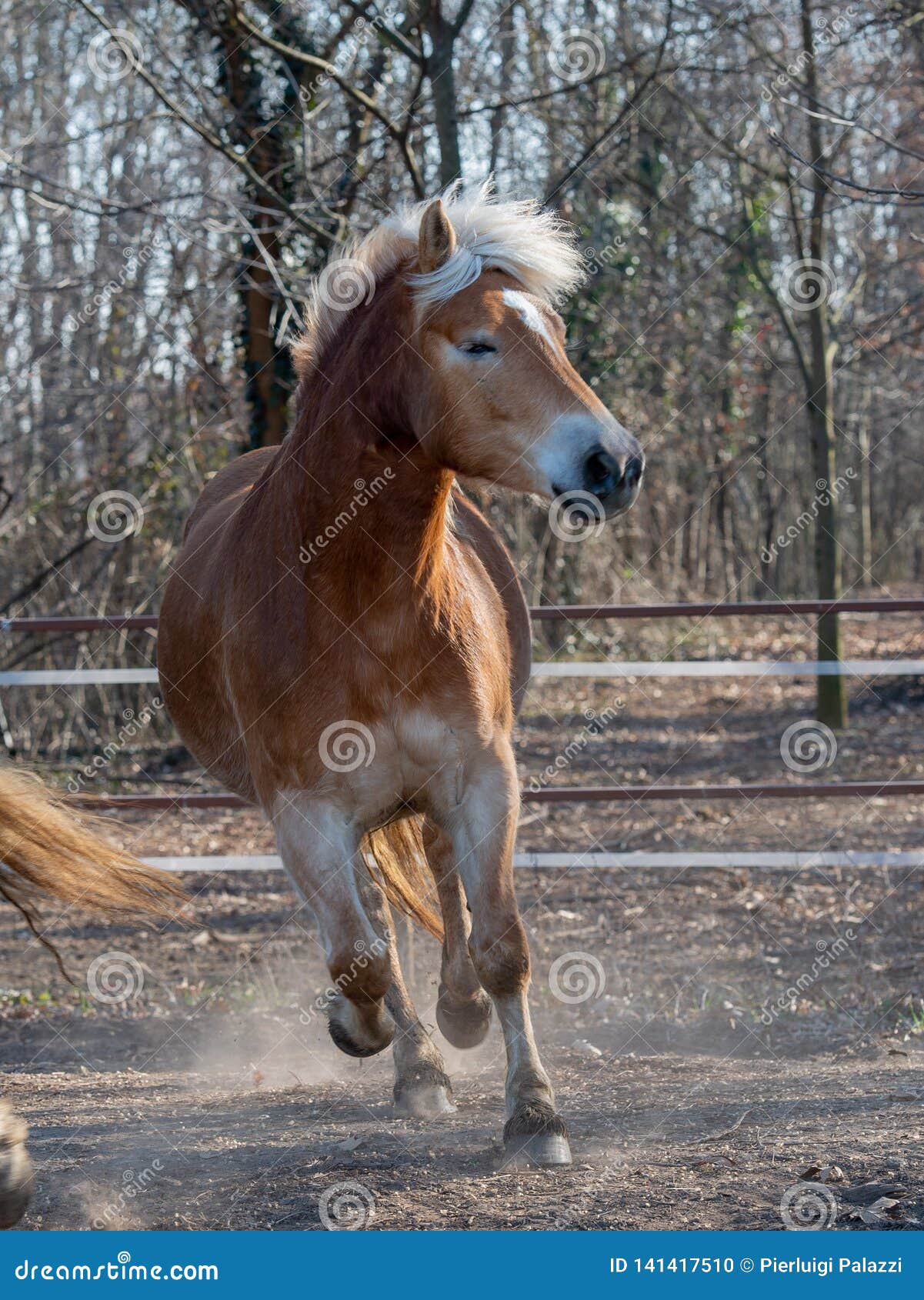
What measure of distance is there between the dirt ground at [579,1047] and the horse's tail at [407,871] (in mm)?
593

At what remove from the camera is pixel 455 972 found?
408 centimetres

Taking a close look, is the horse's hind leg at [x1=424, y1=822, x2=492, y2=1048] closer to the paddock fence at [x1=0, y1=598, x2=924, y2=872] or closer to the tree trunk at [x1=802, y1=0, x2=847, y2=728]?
the paddock fence at [x1=0, y1=598, x2=924, y2=872]

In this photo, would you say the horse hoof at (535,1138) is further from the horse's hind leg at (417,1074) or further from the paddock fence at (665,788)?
the paddock fence at (665,788)

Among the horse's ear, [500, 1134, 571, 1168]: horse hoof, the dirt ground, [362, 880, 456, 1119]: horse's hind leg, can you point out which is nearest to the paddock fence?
the dirt ground

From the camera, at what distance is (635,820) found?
7973 millimetres

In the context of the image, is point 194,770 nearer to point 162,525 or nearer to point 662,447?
point 162,525

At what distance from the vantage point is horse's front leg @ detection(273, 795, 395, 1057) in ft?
10.7

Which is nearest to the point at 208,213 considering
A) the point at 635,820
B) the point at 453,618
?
the point at 635,820

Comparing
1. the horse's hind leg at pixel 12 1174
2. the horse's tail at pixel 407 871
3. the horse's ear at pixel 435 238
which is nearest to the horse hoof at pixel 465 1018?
the horse's tail at pixel 407 871

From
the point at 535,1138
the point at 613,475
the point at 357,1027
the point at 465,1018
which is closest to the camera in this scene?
the point at 613,475

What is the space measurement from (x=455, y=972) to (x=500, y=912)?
33.6 inches

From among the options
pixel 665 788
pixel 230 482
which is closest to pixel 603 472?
pixel 230 482

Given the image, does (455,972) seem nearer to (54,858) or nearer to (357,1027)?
(357,1027)

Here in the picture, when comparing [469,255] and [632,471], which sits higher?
[469,255]
